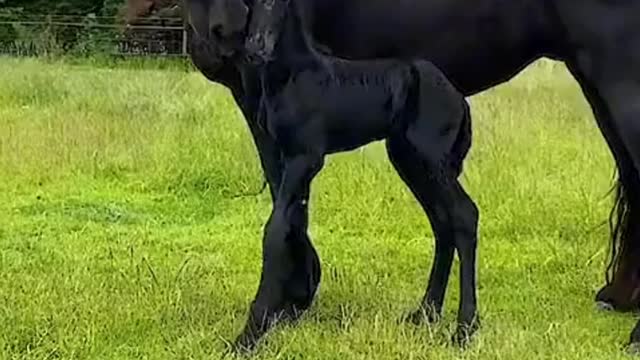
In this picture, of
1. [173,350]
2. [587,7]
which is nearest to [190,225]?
[173,350]

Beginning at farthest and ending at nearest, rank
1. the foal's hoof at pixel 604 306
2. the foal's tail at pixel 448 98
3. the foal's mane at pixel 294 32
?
1. the foal's hoof at pixel 604 306
2. the foal's tail at pixel 448 98
3. the foal's mane at pixel 294 32

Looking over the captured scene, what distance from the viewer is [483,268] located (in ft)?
13.6

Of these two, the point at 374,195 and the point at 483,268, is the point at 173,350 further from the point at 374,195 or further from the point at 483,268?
the point at 374,195

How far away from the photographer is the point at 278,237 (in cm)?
293

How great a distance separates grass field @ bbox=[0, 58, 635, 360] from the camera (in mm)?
3061

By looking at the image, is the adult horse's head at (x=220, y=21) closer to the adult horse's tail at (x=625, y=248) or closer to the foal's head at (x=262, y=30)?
the foal's head at (x=262, y=30)

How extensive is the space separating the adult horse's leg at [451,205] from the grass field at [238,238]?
0.29 ft

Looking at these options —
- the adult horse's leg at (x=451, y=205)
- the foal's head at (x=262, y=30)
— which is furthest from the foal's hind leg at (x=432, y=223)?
the foal's head at (x=262, y=30)

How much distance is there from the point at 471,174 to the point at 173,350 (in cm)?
271

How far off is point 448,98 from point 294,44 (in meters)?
0.44

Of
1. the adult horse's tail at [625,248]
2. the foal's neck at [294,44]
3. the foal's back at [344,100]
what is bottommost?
the adult horse's tail at [625,248]

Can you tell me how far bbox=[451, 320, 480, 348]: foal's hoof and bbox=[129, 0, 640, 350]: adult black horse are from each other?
22 centimetres

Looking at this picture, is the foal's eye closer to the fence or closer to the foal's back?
the foal's back

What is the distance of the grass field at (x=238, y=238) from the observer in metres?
3.06
